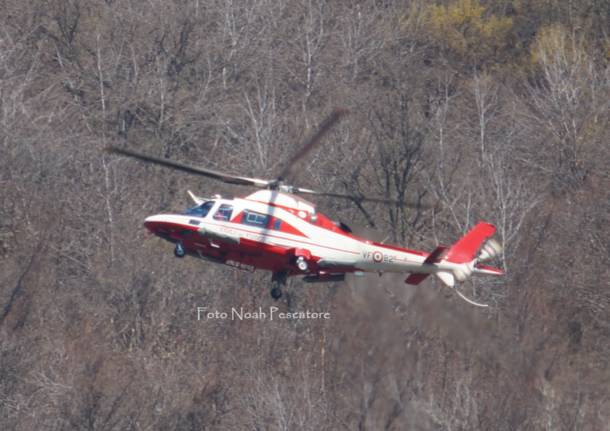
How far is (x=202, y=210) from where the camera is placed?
3341cm

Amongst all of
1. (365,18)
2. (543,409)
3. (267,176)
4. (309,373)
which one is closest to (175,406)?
(309,373)

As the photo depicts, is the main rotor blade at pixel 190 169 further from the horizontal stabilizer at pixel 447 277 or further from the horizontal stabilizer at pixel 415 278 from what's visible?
the horizontal stabilizer at pixel 447 277

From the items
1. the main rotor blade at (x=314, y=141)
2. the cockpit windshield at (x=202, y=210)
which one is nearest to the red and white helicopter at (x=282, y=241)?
the cockpit windshield at (x=202, y=210)

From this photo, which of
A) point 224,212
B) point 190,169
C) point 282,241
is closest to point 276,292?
point 282,241

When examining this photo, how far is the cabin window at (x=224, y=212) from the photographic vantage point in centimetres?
3325

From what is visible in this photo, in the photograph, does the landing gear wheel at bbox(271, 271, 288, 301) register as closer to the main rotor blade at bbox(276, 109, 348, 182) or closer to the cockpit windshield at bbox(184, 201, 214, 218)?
the cockpit windshield at bbox(184, 201, 214, 218)

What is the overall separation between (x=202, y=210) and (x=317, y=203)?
49.2 feet

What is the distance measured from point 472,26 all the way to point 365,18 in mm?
6259

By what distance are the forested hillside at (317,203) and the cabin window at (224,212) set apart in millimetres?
2947

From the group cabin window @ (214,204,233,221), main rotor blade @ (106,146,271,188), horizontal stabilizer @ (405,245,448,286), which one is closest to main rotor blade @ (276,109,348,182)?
main rotor blade @ (106,146,271,188)

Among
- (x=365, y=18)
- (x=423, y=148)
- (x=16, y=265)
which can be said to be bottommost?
(x=16, y=265)

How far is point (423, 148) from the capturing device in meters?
49.4

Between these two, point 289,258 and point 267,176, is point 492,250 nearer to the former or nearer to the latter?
point 289,258

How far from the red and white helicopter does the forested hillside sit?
83 centimetres
